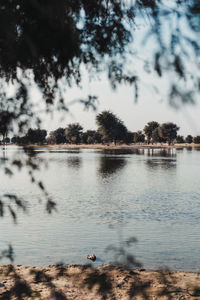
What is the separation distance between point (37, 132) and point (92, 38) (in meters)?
2.00

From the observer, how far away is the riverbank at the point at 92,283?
8891mm

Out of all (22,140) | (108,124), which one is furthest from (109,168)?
(108,124)

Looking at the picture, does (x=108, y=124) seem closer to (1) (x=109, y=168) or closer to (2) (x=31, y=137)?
(1) (x=109, y=168)

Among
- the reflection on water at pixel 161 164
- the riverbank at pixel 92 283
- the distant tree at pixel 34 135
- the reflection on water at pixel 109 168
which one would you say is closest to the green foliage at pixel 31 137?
the distant tree at pixel 34 135

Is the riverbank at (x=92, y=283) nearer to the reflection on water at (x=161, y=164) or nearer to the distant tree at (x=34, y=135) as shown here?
the distant tree at (x=34, y=135)

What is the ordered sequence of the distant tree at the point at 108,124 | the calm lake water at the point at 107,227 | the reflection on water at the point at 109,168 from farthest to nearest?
1. the distant tree at the point at 108,124
2. the reflection on water at the point at 109,168
3. the calm lake water at the point at 107,227

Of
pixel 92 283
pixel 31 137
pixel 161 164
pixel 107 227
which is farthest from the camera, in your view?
pixel 161 164

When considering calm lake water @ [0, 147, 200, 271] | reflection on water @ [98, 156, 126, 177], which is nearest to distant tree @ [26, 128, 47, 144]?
calm lake water @ [0, 147, 200, 271]

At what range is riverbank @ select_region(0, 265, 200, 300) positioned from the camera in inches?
350

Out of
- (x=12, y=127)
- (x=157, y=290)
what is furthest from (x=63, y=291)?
(x=12, y=127)

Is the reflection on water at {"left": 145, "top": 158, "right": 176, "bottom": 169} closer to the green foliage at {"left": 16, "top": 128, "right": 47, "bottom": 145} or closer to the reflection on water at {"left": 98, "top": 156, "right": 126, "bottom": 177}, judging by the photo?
the reflection on water at {"left": 98, "top": 156, "right": 126, "bottom": 177}

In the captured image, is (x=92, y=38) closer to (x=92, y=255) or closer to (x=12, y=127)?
(x=12, y=127)

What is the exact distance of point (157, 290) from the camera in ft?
30.5

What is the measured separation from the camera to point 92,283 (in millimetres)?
9883
